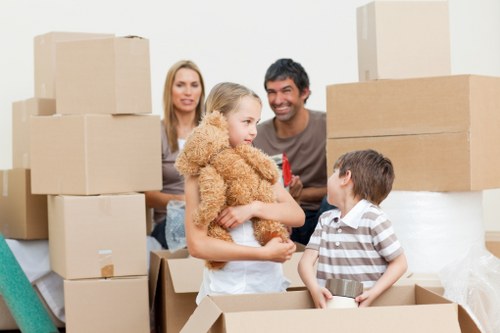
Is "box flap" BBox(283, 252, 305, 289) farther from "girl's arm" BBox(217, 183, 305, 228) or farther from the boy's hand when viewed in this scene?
the boy's hand

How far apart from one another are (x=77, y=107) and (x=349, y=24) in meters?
2.02

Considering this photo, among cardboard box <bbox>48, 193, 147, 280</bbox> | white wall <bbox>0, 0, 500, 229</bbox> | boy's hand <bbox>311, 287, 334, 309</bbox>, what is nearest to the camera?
boy's hand <bbox>311, 287, 334, 309</bbox>

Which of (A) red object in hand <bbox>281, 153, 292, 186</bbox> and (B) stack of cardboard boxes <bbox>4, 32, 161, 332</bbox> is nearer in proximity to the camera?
(B) stack of cardboard boxes <bbox>4, 32, 161, 332</bbox>

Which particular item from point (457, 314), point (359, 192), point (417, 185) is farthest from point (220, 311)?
point (417, 185)

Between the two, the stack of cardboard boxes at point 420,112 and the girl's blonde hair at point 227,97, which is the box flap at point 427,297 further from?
the stack of cardboard boxes at point 420,112

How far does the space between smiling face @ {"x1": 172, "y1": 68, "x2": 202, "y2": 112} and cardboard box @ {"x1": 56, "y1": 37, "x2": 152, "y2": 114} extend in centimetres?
48

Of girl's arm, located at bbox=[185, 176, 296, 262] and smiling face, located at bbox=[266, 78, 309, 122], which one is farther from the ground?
smiling face, located at bbox=[266, 78, 309, 122]

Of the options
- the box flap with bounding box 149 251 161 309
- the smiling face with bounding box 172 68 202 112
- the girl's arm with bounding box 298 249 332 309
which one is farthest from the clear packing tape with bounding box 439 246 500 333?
the smiling face with bounding box 172 68 202 112

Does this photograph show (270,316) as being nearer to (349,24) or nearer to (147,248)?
(147,248)

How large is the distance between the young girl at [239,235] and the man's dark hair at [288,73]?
136 centimetres

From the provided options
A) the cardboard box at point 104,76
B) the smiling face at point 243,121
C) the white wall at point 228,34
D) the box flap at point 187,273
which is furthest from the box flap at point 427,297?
the white wall at point 228,34

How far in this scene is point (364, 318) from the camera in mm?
1513

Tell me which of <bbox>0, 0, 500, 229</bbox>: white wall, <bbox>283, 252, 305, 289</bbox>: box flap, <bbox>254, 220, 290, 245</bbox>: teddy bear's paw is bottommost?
<bbox>283, 252, 305, 289</bbox>: box flap

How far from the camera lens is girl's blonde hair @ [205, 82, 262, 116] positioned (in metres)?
2.09
